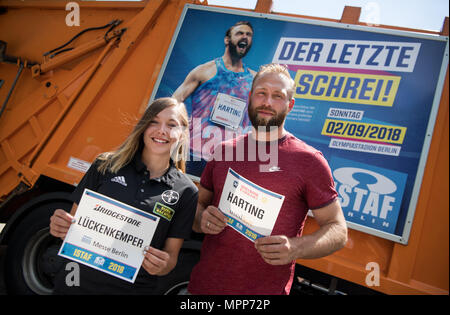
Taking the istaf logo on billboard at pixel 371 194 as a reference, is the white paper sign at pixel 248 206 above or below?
below

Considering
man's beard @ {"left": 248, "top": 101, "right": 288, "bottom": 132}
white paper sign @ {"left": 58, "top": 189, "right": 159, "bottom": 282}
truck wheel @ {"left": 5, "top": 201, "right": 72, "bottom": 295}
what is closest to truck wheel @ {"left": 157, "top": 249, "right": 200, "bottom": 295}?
white paper sign @ {"left": 58, "top": 189, "right": 159, "bottom": 282}

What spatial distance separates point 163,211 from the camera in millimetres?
1490

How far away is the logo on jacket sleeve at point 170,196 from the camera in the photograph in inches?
59.2

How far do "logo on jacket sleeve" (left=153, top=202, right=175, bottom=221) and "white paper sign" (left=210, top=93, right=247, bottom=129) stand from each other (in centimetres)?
112

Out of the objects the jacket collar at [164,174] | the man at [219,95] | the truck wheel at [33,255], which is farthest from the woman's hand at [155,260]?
the truck wheel at [33,255]

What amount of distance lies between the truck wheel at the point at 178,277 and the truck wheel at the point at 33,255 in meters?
1.20

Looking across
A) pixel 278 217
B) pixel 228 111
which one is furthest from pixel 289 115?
pixel 278 217

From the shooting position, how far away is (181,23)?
286 cm

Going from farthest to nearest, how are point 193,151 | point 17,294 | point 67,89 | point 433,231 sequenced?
1. point 67,89
2. point 17,294
3. point 193,151
4. point 433,231

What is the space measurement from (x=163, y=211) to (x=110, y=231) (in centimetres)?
28

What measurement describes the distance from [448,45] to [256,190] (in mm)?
1812

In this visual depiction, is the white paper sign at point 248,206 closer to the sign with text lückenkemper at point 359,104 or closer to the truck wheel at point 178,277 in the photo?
the sign with text lückenkemper at point 359,104
